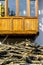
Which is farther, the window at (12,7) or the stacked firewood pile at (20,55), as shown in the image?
the window at (12,7)

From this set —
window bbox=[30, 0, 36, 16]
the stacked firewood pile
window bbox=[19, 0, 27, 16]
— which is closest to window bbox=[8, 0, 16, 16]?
window bbox=[19, 0, 27, 16]

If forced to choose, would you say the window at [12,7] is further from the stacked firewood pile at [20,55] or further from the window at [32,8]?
the stacked firewood pile at [20,55]

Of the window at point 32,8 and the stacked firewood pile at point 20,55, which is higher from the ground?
the window at point 32,8

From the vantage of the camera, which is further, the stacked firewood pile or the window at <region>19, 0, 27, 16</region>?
the window at <region>19, 0, 27, 16</region>

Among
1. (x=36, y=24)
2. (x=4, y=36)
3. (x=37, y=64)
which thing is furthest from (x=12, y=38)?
(x=37, y=64)

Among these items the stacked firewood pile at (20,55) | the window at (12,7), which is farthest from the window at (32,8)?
the stacked firewood pile at (20,55)

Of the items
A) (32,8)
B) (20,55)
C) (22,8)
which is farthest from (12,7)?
(20,55)

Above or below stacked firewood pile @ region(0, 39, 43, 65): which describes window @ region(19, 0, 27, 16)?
above

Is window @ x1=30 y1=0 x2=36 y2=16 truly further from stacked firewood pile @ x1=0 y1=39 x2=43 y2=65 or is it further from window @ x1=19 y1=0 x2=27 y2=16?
stacked firewood pile @ x1=0 y1=39 x2=43 y2=65

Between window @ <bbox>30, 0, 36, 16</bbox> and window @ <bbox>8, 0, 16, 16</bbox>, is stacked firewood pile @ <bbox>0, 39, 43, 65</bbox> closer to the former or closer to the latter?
window @ <bbox>30, 0, 36, 16</bbox>

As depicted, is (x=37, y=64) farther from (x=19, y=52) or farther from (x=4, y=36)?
(x=4, y=36)

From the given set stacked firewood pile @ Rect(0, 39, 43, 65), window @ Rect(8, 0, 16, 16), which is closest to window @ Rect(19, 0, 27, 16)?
window @ Rect(8, 0, 16, 16)

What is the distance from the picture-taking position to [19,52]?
1268 cm

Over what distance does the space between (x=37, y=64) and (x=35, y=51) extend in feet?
9.31
